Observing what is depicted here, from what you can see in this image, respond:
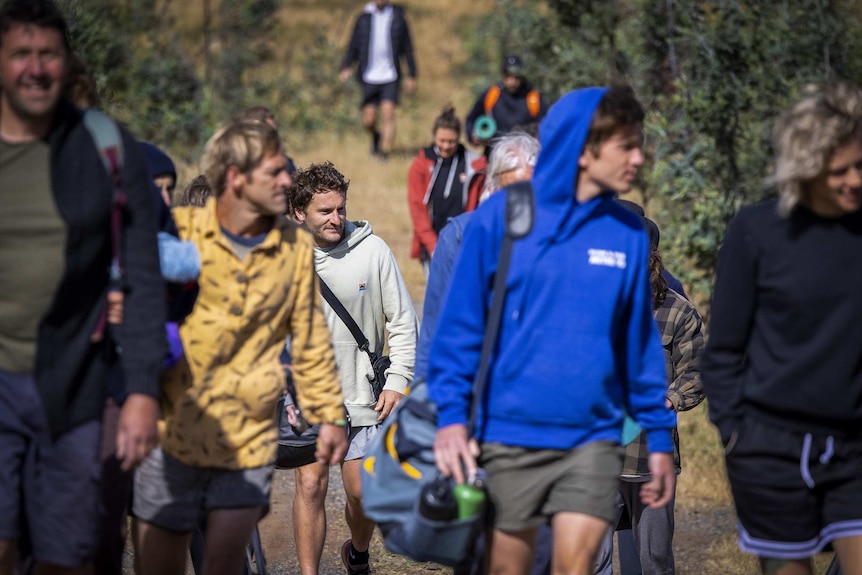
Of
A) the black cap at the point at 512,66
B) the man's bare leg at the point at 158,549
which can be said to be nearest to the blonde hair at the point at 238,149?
the man's bare leg at the point at 158,549

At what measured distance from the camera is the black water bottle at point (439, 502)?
140 inches

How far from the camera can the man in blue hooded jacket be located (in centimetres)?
367

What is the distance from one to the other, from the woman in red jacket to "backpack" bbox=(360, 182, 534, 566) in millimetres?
5635

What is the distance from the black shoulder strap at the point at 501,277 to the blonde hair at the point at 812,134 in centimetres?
75

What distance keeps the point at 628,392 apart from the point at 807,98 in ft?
3.42

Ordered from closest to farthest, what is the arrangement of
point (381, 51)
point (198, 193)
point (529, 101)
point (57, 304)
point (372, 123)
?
point (57, 304), point (198, 193), point (529, 101), point (372, 123), point (381, 51)

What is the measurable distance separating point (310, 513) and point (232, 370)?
182 centimetres

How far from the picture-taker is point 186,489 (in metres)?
3.92

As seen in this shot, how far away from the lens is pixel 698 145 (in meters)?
10.2

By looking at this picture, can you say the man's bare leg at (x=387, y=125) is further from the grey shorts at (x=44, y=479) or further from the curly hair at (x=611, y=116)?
the grey shorts at (x=44, y=479)

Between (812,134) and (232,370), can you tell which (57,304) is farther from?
(812,134)

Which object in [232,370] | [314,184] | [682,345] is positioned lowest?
[682,345]

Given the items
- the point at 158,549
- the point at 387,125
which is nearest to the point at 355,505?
the point at 158,549

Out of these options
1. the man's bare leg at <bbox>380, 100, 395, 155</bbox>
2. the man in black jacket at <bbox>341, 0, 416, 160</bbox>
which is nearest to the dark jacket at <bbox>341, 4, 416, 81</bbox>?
the man in black jacket at <bbox>341, 0, 416, 160</bbox>
